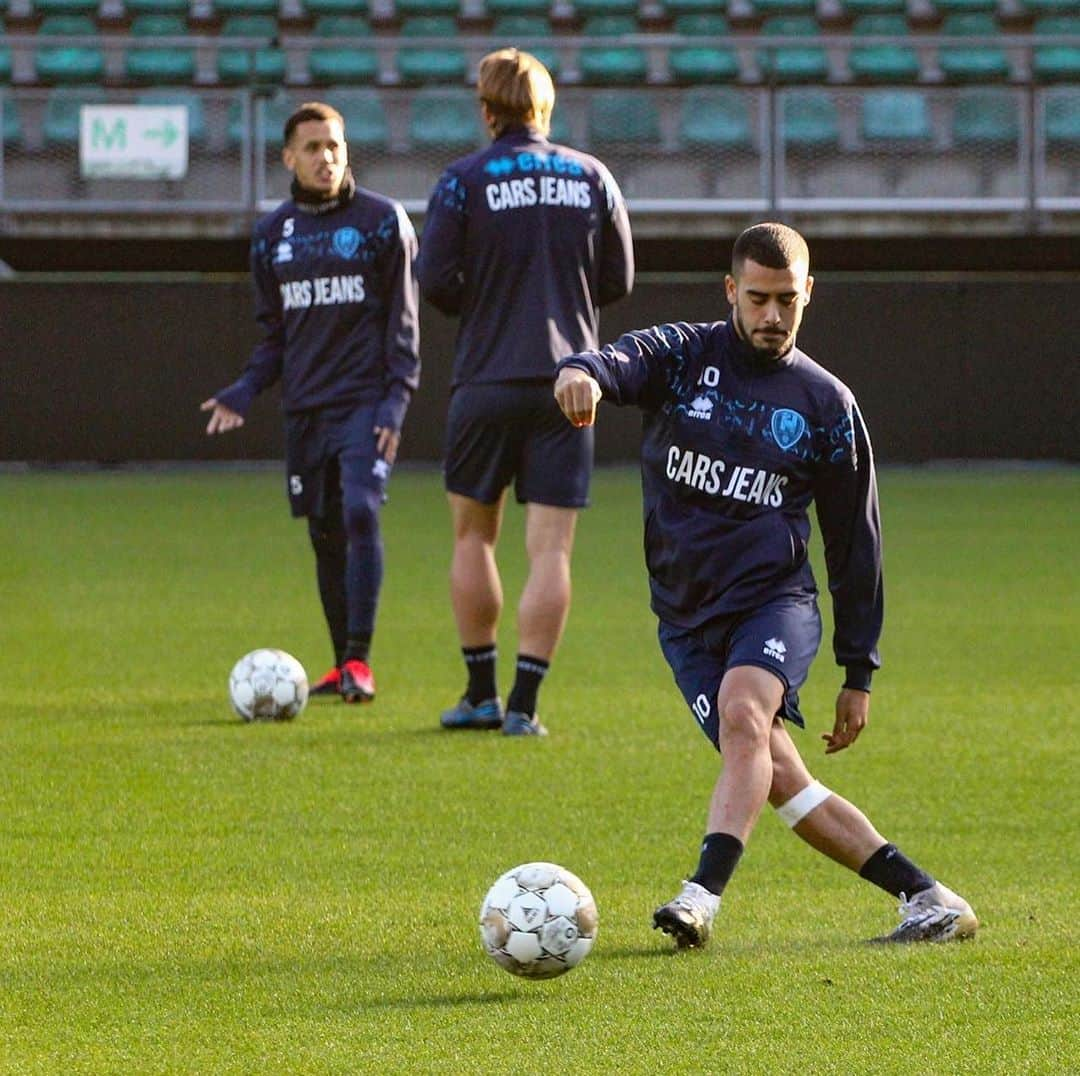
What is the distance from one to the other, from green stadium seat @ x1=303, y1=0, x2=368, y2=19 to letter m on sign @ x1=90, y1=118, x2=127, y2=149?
449 centimetres

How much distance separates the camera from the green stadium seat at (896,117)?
18.0m

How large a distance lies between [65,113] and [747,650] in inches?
578

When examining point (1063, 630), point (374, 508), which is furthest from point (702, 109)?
point (374, 508)

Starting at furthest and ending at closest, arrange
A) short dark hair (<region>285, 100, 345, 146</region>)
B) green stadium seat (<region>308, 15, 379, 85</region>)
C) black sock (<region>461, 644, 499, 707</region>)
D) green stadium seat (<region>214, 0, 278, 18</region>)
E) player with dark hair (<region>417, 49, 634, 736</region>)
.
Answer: green stadium seat (<region>214, 0, 278, 18</region>)
green stadium seat (<region>308, 15, 379, 85</region>)
short dark hair (<region>285, 100, 345, 146</region>)
black sock (<region>461, 644, 499, 707</region>)
player with dark hair (<region>417, 49, 634, 736</region>)

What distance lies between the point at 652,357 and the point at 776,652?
0.67 metres

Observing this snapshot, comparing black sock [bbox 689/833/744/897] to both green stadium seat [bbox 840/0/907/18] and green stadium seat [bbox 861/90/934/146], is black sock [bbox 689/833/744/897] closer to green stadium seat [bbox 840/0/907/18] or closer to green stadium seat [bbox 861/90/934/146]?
green stadium seat [bbox 861/90/934/146]

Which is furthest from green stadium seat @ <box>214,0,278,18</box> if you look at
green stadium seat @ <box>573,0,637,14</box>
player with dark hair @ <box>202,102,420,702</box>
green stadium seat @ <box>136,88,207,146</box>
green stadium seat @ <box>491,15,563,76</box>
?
player with dark hair @ <box>202,102,420,702</box>

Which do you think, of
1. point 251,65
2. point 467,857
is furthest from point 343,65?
point 467,857

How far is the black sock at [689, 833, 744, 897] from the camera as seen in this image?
4176 mm

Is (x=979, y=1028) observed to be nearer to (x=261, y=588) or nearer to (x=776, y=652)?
(x=776, y=652)

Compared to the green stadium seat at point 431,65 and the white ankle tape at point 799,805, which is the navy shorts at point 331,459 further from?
the green stadium seat at point 431,65

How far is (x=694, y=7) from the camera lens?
70.9 ft

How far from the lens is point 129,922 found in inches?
175

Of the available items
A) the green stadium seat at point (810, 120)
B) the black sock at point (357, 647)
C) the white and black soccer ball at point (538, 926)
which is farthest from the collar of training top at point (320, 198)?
the green stadium seat at point (810, 120)
